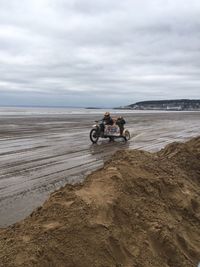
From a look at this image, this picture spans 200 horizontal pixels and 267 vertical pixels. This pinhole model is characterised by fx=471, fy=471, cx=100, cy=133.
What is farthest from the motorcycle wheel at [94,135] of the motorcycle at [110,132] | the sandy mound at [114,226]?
the sandy mound at [114,226]

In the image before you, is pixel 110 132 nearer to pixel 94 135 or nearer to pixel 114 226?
pixel 94 135

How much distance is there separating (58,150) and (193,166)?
24.9 ft

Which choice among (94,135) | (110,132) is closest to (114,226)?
(94,135)

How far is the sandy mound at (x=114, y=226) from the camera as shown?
4800mm

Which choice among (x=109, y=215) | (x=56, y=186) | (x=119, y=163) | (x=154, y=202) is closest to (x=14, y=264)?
(x=109, y=215)

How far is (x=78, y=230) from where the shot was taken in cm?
512

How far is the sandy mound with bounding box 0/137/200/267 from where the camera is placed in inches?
189

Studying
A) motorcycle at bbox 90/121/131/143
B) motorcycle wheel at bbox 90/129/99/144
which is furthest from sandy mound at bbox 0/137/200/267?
motorcycle at bbox 90/121/131/143

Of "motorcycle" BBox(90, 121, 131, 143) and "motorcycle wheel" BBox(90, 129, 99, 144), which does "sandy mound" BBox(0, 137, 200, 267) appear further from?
"motorcycle" BBox(90, 121, 131, 143)

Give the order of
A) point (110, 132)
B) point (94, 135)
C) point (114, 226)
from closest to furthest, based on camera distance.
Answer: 1. point (114, 226)
2. point (94, 135)
3. point (110, 132)

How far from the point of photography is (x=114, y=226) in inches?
217

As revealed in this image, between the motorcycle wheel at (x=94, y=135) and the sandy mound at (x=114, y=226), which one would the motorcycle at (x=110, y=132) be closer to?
the motorcycle wheel at (x=94, y=135)

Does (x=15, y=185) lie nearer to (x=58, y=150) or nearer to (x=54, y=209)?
(x=54, y=209)

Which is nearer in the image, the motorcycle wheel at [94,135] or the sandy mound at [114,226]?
the sandy mound at [114,226]
